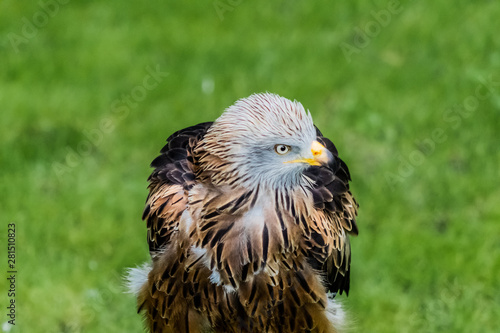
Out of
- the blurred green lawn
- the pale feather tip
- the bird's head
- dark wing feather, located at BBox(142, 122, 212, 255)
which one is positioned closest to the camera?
the bird's head

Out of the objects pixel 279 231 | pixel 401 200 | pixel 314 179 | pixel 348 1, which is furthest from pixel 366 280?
pixel 348 1

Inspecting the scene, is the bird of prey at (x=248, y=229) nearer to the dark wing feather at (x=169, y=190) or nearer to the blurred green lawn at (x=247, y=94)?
the dark wing feather at (x=169, y=190)

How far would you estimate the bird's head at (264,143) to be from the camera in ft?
11.1

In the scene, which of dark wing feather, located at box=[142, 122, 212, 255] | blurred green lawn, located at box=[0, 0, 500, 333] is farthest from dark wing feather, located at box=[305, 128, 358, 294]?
blurred green lawn, located at box=[0, 0, 500, 333]

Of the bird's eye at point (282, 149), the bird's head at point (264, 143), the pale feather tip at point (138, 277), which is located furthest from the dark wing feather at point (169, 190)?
the bird's eye at point (282, 149)

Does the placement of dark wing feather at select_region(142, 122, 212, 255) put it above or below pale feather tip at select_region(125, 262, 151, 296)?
above

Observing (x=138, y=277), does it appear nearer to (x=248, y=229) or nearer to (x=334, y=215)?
(x=248, y=229)

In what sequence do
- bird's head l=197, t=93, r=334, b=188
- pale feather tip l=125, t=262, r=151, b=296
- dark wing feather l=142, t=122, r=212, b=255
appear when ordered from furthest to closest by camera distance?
pale feather tip l=125, t=262, r=151, b=296 < dark wing feather l=142, t=122, r=212, b=255 < bird's head l=197, t=93, r=334, b=188

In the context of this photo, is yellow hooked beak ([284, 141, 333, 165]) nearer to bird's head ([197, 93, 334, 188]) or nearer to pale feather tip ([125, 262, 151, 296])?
bird's head ([197, 93, 334, 188])

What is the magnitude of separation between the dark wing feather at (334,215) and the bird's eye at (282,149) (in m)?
0.47

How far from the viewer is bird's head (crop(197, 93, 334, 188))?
337 cm

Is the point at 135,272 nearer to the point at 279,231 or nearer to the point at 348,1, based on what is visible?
the point at 279,231

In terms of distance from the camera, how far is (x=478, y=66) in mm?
7781

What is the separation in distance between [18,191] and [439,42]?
4.69 m
